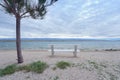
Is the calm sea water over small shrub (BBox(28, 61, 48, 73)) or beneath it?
beneath

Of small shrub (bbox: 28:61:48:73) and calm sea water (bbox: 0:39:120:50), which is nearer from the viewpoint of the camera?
small shrub (bbox: 28:61:48:73)

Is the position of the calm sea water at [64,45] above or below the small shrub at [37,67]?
below

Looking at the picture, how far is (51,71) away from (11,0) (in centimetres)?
362

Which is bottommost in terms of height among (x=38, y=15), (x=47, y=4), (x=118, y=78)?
(x=118, y=78)

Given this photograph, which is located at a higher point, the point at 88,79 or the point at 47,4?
the point at 47,4

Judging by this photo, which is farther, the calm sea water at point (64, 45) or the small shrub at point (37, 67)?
the calm sea water at point (64, 45)

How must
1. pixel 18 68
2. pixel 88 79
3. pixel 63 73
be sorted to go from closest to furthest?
pixel 88 79, pixel 63 73, pixel 18 68

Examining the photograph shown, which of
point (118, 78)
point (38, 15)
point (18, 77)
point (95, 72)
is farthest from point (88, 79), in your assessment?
point (38, 15)

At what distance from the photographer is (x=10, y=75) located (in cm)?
555

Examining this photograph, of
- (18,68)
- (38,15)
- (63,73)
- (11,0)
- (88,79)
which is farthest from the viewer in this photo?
(38,15)

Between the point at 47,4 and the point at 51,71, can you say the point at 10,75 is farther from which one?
the point at 47,4

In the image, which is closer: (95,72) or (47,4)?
(95,72)

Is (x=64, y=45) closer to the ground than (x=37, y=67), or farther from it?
farther from it

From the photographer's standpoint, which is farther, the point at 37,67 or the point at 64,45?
the point at 64,45
